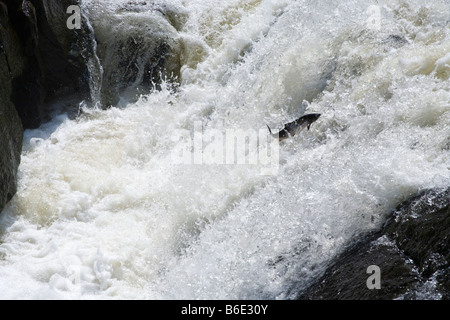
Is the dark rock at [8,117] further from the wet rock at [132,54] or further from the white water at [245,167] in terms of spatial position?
the wet rock at [132,54]

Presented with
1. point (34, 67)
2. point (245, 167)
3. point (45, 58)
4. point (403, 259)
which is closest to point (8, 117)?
point (34, 67)

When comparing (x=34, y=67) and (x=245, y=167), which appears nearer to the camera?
(x=245, y=167)

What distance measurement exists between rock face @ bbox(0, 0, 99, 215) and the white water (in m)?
0.24

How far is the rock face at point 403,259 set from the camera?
120 inches

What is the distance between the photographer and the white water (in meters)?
3.80

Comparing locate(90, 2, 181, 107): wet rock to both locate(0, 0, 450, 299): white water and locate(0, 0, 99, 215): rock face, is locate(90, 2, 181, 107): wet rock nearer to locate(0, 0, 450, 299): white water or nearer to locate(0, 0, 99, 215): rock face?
locate(0, 0, 450, 299): white water

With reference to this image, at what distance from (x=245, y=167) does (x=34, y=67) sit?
2.68 m

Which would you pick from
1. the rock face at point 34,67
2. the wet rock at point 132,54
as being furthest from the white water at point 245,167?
the rock face at point 34,67

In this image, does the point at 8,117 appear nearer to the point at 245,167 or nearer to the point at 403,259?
the point at 245,167

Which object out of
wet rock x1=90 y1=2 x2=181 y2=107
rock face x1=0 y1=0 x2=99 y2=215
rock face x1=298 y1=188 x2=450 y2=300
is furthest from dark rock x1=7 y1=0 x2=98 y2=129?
rock face x1=298 y1=188 x2=450 y2=300

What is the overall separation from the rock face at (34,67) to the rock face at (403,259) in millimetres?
3046

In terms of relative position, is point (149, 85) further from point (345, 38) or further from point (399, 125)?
point (399, 125)

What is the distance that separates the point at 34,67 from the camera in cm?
579
